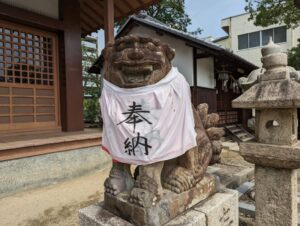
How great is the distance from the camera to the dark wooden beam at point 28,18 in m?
5.53

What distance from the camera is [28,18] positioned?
19.4 feet

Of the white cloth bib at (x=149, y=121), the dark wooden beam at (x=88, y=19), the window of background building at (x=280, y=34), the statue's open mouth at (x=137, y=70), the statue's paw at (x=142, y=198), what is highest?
the window of background building at (x=280, y=34)

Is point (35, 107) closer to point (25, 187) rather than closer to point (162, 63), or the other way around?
point (25, 187)

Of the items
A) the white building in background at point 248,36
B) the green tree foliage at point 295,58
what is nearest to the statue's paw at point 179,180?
the green tree foliage at point 295,58

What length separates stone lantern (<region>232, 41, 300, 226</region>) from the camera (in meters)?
2.21

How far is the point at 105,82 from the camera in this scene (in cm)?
200

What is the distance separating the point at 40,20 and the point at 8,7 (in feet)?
2.55

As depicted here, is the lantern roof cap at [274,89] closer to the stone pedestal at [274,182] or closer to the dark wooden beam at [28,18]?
the stone pedestal at [274,182]

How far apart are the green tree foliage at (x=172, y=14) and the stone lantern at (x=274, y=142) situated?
16.6 meters

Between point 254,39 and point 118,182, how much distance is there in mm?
20613

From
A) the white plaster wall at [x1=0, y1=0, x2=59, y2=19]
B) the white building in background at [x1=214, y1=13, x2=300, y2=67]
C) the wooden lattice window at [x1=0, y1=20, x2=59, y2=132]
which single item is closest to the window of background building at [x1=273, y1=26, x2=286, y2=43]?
the white building in background at [x1=214, y1=13, x2=300, y2=67]

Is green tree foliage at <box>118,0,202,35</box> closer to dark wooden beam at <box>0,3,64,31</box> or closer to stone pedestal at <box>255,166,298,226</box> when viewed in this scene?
dark wooden beam at <box>0,3,64,31</box>

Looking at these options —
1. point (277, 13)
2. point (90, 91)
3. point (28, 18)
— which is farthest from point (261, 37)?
point (28, 18)

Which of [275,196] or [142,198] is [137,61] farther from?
[275,196]
